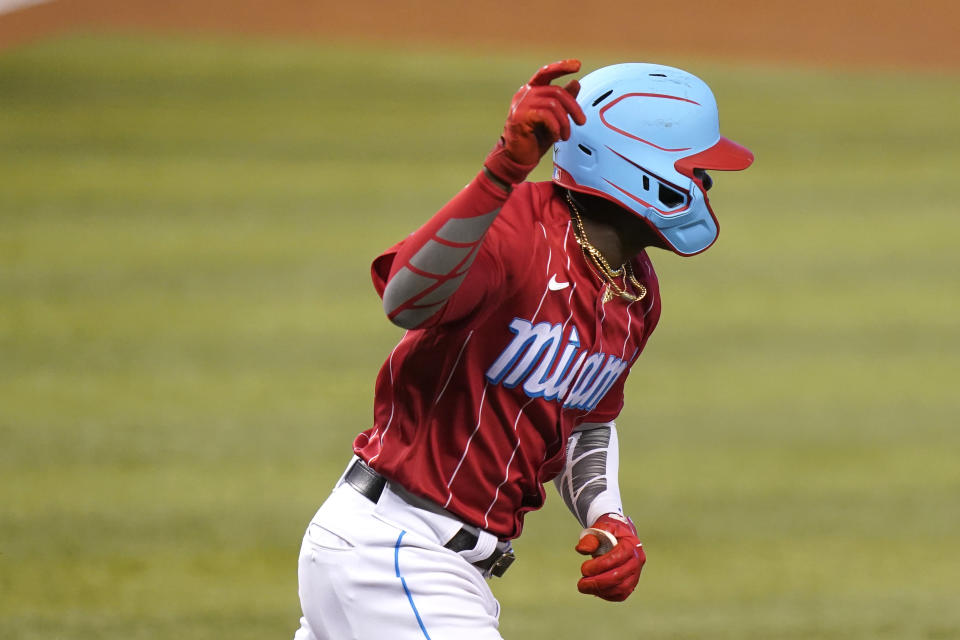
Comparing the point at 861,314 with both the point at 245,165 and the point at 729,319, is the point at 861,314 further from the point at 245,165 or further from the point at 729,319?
the point at 245,165

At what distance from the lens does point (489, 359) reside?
269 centimetres

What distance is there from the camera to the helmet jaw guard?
2.79 meters

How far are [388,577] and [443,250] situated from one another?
2.58 ft

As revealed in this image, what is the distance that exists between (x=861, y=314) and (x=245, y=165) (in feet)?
20.1

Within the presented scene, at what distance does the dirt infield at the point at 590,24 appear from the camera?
16.1 meters

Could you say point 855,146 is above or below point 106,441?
above

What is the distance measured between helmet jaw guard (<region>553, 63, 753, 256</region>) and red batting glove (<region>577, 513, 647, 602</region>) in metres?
0.71

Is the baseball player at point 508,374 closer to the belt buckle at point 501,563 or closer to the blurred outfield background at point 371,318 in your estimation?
the belt buckle at point 501,563

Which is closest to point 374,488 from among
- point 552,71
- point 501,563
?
point 501,563

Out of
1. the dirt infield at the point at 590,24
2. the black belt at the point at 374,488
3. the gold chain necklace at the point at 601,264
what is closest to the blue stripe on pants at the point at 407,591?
the black belt at the point at 374,488

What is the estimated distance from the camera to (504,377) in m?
2.71

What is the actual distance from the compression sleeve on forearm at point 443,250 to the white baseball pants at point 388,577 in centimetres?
58

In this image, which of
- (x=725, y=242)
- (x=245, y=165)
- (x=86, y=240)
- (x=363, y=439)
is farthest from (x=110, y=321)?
(x=363, y=439)

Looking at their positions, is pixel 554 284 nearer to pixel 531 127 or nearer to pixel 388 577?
pixel 531 127
